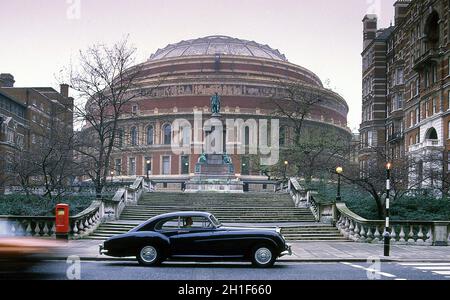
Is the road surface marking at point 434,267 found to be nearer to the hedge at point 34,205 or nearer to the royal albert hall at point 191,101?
the hedge at point 34,205

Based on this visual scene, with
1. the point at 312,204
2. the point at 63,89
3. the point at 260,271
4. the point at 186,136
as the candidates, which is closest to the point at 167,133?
the point at 186,136

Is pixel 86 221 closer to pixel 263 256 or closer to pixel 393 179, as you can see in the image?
pixel 263 256

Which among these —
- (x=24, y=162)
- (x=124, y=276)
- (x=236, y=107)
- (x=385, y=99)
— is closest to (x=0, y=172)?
(x=24, y=162)

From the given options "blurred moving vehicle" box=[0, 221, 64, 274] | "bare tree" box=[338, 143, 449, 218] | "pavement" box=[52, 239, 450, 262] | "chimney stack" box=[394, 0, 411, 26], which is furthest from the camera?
"chimney stack" box=[394, 0, 411, 26]

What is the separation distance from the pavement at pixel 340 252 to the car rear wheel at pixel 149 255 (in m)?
1.77

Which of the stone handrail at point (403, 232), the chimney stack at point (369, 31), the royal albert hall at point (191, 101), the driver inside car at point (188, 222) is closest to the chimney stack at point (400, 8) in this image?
the chimney stack at point (369, 31)

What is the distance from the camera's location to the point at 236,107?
83125mm

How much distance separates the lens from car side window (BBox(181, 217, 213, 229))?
1531cm

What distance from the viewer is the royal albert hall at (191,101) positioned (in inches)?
3268

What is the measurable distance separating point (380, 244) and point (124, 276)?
13.9 meters

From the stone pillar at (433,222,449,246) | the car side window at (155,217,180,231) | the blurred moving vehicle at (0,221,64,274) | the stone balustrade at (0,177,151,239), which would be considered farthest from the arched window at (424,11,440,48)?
the blurred moving vehicle at (0,221,64,274)

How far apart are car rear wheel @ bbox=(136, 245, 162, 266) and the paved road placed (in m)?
0.20

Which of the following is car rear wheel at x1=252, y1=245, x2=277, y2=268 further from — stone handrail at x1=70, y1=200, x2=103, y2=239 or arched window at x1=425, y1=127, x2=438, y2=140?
arched window at x1=425, y1=127, x2=438, y2=140

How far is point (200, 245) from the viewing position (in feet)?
48.9
